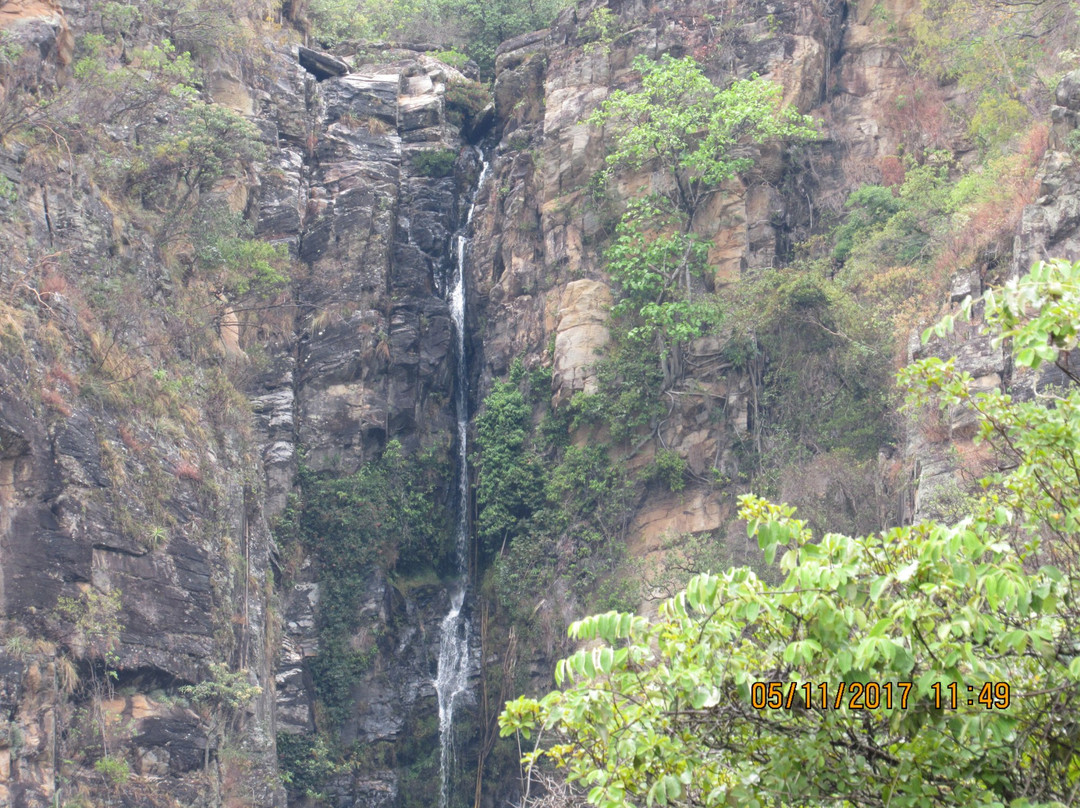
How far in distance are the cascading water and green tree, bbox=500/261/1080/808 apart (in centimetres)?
1824

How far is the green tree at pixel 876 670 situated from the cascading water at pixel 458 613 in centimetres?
1824

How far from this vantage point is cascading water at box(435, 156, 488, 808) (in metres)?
23.6

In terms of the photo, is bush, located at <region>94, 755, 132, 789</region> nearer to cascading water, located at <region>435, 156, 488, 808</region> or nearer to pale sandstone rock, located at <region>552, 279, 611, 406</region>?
cascading water, located at <region>435, 156, 488, 808</region>

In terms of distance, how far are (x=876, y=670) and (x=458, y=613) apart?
2064 centimetres

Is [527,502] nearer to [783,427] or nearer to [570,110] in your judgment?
[783,427]

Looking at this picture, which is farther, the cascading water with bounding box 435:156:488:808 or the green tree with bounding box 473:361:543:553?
the green tree with bounding box 473:361:543:553

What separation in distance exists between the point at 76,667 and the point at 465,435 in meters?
13.5

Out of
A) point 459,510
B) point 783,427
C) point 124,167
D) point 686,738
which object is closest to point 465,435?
point 459,510

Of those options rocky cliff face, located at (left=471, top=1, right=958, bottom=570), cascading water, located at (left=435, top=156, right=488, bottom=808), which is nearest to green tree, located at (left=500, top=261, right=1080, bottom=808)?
rocky cliff face, located at (left=471, top=1, right=958, bottom=570)

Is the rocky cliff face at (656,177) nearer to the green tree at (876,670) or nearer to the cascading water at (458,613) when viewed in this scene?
the cascading water at (458,613)

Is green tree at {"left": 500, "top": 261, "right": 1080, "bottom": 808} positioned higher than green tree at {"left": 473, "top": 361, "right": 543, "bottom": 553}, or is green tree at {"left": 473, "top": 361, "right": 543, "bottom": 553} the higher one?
green tree at {"left": 500, "top": 261, "right": 1080, "bottom": 808}

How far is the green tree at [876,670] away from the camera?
5.01 meters

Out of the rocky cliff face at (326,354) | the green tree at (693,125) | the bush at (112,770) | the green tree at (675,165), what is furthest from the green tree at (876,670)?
the green tree at (693,125)

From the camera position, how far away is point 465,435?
27.1m
